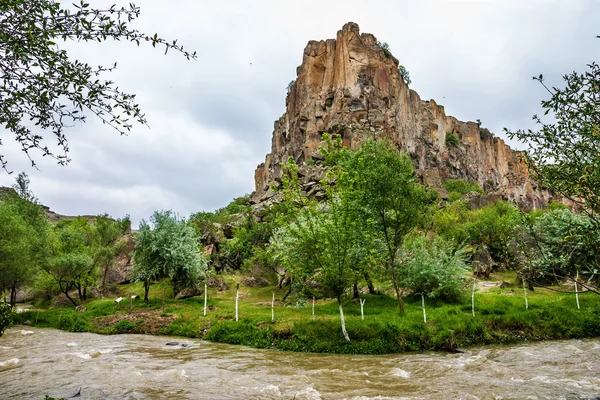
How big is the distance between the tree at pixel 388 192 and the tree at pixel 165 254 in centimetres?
1777

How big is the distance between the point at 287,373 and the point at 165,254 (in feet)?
75.8

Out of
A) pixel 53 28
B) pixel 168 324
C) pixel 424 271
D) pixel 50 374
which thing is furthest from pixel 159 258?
pixel 53 28

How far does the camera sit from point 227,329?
25234 mm

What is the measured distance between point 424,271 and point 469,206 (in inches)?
2352

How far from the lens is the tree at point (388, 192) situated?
27.4 meters

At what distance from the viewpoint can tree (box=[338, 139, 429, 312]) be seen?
1078 inches

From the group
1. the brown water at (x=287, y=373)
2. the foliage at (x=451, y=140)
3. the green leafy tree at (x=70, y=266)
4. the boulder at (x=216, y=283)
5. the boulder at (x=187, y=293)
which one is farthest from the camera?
the foliage at (x=451, y=140)

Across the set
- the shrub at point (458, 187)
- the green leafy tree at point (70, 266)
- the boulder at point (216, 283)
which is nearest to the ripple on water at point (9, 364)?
the green leafy tree at point (70, 266)

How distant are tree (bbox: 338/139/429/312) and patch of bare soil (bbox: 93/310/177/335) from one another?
16.6 meters

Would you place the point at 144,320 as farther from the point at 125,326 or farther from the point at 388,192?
the point at 388,192

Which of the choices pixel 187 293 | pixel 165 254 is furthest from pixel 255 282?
pixel 165 254

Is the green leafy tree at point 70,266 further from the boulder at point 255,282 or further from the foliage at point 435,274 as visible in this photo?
the foliage at point 435,274

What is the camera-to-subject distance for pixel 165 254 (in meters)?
35.7

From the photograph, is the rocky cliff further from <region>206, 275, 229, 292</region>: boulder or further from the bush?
the bush
